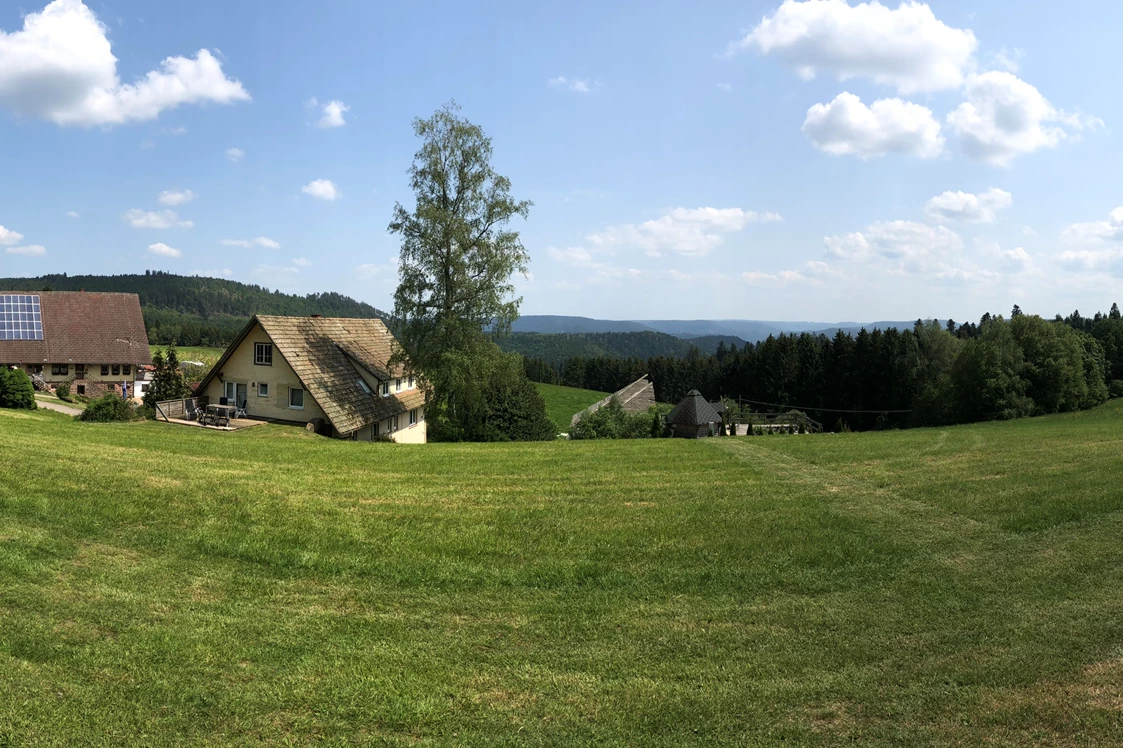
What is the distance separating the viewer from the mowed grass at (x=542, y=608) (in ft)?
20.6

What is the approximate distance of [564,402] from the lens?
107 meters

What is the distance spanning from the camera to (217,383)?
34.9 metres

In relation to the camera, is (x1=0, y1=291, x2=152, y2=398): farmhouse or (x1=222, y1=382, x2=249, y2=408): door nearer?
(x1=222, y1=382, x2=249, y2=408): door

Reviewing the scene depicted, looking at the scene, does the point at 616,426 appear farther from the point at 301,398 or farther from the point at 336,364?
the point at 301,398

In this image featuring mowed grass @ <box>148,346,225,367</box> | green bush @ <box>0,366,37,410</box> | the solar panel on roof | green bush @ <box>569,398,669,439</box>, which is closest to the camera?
green bush @ <box>0,366,37,410</box>

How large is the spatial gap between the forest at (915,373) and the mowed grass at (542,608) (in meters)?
42.2

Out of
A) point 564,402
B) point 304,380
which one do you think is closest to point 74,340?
point 304,380

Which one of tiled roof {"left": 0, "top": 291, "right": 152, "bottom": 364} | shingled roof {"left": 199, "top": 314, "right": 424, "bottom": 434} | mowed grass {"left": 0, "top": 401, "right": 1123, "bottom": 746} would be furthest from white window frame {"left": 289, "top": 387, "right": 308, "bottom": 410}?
tiled roof {"left": 0, "top": 291, "right": 152, "bottom": 364}

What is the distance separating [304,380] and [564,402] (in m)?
76.9

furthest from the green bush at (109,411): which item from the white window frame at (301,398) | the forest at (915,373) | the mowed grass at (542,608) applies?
the forest at (915,373)

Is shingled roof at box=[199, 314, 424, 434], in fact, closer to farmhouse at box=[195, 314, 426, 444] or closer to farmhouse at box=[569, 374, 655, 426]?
farmhouse at box=[195, 314, 426, 444]

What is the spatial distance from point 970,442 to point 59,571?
30448mm

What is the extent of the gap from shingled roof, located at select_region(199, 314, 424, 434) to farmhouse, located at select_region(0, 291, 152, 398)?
2990cm

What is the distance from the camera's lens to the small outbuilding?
5259cm
